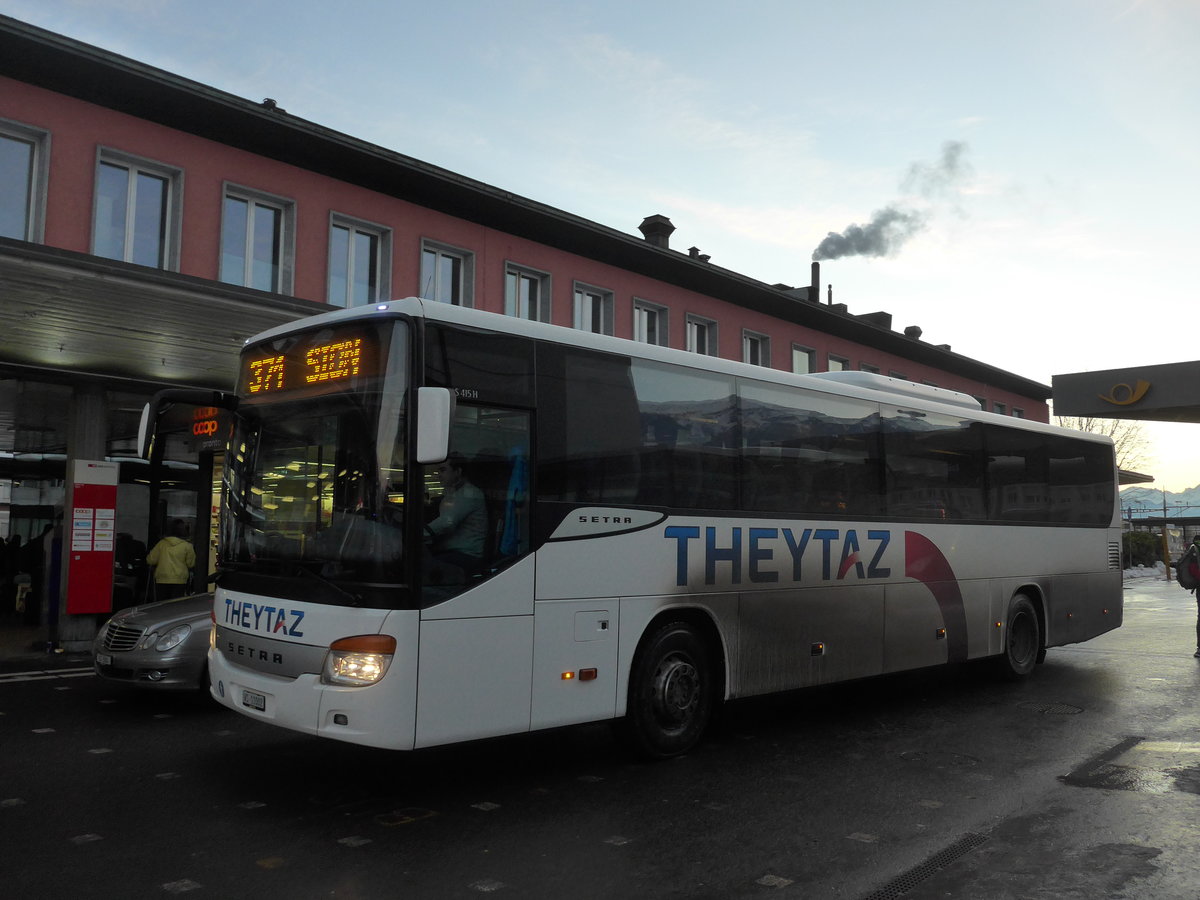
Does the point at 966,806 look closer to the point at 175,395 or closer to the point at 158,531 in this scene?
the point at 175,395

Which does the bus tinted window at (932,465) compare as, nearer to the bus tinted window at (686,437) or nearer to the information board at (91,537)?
the bus tinted window at (686,437)

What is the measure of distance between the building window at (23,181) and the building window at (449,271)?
663 centimetres

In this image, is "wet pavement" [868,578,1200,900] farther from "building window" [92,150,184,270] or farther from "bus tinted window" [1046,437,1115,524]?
"building window" [92,150,184,270]

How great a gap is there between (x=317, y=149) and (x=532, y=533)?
12.6 metres

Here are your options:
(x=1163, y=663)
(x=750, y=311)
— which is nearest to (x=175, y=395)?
(x=1163, y=663)

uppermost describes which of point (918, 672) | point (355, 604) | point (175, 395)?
point (175, 395)

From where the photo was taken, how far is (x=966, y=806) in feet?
20.0

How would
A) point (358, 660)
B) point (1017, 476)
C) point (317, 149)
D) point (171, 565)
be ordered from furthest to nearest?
1. point (317, 149)
2. point (171, 565)
3. point (1017, 476)
4. point (358, 660)

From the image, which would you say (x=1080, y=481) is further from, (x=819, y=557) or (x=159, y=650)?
(x=159, y=650)

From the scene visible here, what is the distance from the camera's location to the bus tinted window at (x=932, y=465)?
9695 millimetres

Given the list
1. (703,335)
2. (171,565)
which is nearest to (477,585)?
(171,565)

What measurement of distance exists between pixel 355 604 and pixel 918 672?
9.12 m

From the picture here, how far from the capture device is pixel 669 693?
24.0 feet

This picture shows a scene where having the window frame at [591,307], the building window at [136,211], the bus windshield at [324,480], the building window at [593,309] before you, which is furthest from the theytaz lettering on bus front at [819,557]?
the building window at [593,309]
